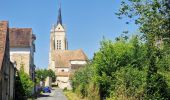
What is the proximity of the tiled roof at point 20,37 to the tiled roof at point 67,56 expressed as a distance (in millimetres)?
86060

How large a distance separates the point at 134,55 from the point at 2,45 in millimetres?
11733

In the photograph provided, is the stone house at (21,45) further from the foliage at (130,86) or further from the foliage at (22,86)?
the foliage at (130,86)

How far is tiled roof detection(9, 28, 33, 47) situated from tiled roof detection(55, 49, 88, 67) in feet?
282

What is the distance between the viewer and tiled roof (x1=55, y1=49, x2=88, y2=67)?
513 feet

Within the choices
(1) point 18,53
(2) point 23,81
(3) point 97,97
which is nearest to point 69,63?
(1) point 18,53

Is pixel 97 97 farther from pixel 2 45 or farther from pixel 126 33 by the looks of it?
pixel 126 33

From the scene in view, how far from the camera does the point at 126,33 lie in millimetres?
21188

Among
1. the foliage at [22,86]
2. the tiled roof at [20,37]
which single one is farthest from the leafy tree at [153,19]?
the tiled roof at [20,37]

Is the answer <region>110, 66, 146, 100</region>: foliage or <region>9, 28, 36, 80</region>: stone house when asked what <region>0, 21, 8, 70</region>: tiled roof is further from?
<region>9, 28, 36, 80</region>: stone house

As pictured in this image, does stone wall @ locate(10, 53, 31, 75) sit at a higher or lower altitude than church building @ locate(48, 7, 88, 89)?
lower

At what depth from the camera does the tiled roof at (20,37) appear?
65.7 m

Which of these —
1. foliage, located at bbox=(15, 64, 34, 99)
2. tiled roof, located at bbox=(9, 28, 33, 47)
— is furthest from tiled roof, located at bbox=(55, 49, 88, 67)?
foliage, located at bbox=(15, 64, 34, 99)

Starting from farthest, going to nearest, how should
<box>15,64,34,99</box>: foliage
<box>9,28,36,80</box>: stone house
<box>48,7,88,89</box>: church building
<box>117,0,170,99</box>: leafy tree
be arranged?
<box>48,7,88,89</box>: church building < <box>9,28,36,80</box>: stone house < <box>15,64,34,99</box>: foliage < <box>117,0,170,99</box>: leafy tree

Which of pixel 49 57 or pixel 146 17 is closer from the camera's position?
pixel 146 17
